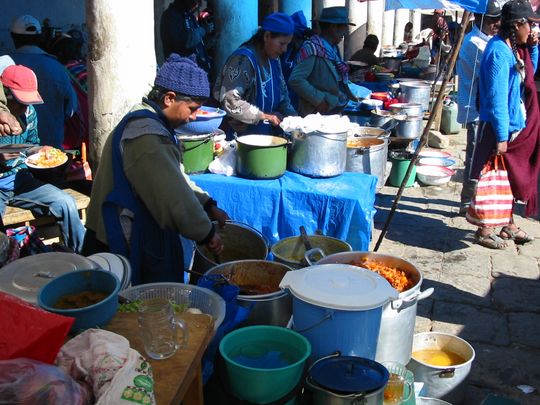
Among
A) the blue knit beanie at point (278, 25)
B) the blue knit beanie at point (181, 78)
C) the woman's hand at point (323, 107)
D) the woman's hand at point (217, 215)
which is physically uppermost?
the blue knit beanie at point (278, 25)

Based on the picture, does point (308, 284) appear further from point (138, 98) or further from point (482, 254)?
point (482, 254)

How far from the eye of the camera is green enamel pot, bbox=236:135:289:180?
4.22 meters

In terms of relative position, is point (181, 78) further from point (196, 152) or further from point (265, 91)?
point (265, 91)

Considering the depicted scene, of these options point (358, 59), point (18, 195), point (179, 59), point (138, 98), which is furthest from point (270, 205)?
point (358, 59)

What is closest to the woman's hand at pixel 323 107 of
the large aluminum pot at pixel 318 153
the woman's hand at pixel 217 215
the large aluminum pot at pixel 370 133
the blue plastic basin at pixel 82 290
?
the large aluminum pot at pixel 370 133

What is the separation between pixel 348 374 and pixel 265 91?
10.7ft

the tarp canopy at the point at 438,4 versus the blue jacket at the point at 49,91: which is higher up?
the tarp canopy at the point at 438,4

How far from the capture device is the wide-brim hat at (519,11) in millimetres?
4887

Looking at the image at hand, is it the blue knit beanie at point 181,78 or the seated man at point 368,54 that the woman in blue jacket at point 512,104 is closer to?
the blue knit beanie at point 181,78

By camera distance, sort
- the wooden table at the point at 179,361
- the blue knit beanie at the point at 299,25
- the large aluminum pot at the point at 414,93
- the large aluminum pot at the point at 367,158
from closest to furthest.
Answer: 1. the wooden table at the point at 179,361
2. the large aluminum pot at the point at 367,158
3. the blue knit beanie at the point at 299,25
4. the large aluminum pot at the point at 414,93

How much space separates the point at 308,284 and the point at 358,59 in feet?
33.5

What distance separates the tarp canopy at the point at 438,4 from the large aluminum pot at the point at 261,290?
3.35m

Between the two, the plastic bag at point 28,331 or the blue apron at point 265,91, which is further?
the blue apron at point 265,91

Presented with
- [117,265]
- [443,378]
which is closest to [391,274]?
[443,378]
